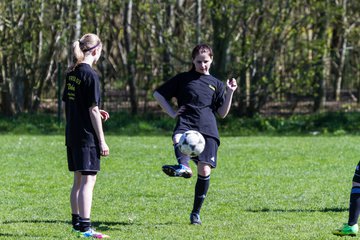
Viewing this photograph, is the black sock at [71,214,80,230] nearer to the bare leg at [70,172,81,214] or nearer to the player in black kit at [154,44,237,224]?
the bare leg at [70,172,81,214]

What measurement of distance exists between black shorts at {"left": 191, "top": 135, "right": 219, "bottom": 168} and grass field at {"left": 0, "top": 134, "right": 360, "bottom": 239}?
636 millimetres

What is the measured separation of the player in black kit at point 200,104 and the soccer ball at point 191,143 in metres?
0.21

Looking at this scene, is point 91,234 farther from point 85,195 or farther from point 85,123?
point 85,123

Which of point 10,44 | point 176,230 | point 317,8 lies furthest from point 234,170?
point 10,44

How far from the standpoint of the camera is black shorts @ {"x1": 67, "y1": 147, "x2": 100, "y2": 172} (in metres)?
7.45

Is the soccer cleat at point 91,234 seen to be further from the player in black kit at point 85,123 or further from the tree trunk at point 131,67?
the tree trunk at point 131,67

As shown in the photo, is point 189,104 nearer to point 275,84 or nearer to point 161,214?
point 161,214

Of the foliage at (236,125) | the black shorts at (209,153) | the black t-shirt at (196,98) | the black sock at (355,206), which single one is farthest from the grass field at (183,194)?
the foliage at (236,125)

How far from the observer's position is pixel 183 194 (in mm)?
10891

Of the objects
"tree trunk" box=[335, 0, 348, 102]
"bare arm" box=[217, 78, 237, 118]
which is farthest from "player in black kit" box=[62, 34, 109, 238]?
"tree trunk" box=[335, 0, 348, 102]

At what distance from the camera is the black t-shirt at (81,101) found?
742cm

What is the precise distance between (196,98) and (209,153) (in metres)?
0.56

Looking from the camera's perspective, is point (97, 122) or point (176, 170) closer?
point (97, 122)

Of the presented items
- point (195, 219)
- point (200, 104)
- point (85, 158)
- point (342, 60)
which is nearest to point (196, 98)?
point (200, 104)
